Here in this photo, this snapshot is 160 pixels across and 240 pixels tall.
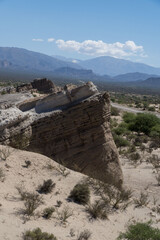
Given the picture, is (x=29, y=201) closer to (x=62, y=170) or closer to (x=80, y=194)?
(x=80, y=194)

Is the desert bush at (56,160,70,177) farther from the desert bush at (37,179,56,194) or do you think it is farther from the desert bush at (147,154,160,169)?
the desert bush at (147,154,160,169)

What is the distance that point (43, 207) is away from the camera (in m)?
7.90

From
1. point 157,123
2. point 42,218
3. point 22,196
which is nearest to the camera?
point 42,218

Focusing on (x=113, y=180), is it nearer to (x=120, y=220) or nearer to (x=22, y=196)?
(x=120, y=220)

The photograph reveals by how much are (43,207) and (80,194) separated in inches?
60.1

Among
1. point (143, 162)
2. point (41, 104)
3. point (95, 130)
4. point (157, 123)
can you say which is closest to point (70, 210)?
point (95, 130)

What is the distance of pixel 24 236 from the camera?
640cm

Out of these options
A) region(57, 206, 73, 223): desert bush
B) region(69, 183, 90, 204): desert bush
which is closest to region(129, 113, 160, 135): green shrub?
region(69, 183, 90, 204): desert bush

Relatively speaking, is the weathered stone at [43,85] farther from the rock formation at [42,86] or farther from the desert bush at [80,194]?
the desert bush at [80,194]

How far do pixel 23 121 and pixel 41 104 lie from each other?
122cm

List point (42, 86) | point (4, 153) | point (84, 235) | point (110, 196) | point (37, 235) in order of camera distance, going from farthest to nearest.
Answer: point (42, 86), point (4, 153), point (110, 196), point (84, 235), point (37, 235)

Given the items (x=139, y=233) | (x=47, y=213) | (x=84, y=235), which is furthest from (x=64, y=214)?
(x=139, y=233)

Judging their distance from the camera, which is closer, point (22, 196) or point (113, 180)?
point (22, 196)

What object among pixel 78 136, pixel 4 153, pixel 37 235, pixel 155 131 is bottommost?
pixel 155 131
